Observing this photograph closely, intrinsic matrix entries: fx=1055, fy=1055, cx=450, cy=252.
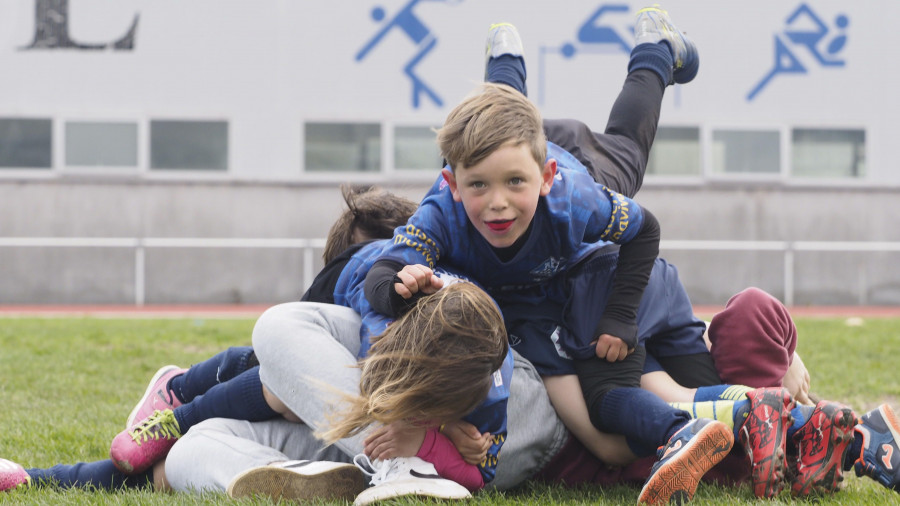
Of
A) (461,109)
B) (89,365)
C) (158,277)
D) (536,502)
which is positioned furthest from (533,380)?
(158,277)

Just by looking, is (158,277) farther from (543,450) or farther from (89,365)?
(543,450)

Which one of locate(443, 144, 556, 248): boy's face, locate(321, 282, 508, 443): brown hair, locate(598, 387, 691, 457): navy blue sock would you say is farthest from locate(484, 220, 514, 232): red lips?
locate(598, 387, 691, 457): navy blue sock

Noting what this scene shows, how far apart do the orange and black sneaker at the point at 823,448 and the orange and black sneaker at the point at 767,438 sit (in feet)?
0.21

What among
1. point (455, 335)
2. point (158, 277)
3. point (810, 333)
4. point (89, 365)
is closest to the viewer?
point (455, 335)

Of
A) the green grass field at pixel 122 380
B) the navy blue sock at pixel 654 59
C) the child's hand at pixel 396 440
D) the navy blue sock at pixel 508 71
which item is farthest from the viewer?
the navy blue sock at pixel 654 59

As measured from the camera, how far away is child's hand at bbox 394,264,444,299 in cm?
285

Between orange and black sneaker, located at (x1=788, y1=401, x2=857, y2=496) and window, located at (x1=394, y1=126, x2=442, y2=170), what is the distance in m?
9.92

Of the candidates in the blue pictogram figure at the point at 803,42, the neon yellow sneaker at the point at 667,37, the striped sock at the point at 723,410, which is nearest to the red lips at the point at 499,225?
the striped sock at the point at 723,410

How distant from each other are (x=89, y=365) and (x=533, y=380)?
3.97 meters

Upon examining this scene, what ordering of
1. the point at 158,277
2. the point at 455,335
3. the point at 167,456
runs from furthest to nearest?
1. the point at 158,277
2. the point at 167,456
3. the point at 455,335

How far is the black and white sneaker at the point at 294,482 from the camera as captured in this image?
2.71 metres

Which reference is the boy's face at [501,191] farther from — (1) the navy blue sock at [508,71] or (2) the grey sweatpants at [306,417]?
(1) the navy blue sock at [508,71]

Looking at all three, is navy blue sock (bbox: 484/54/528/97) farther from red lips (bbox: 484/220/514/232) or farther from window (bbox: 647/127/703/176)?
window (bbox: 647/127/703/176)

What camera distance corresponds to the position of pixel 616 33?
Result: 12.5 m
